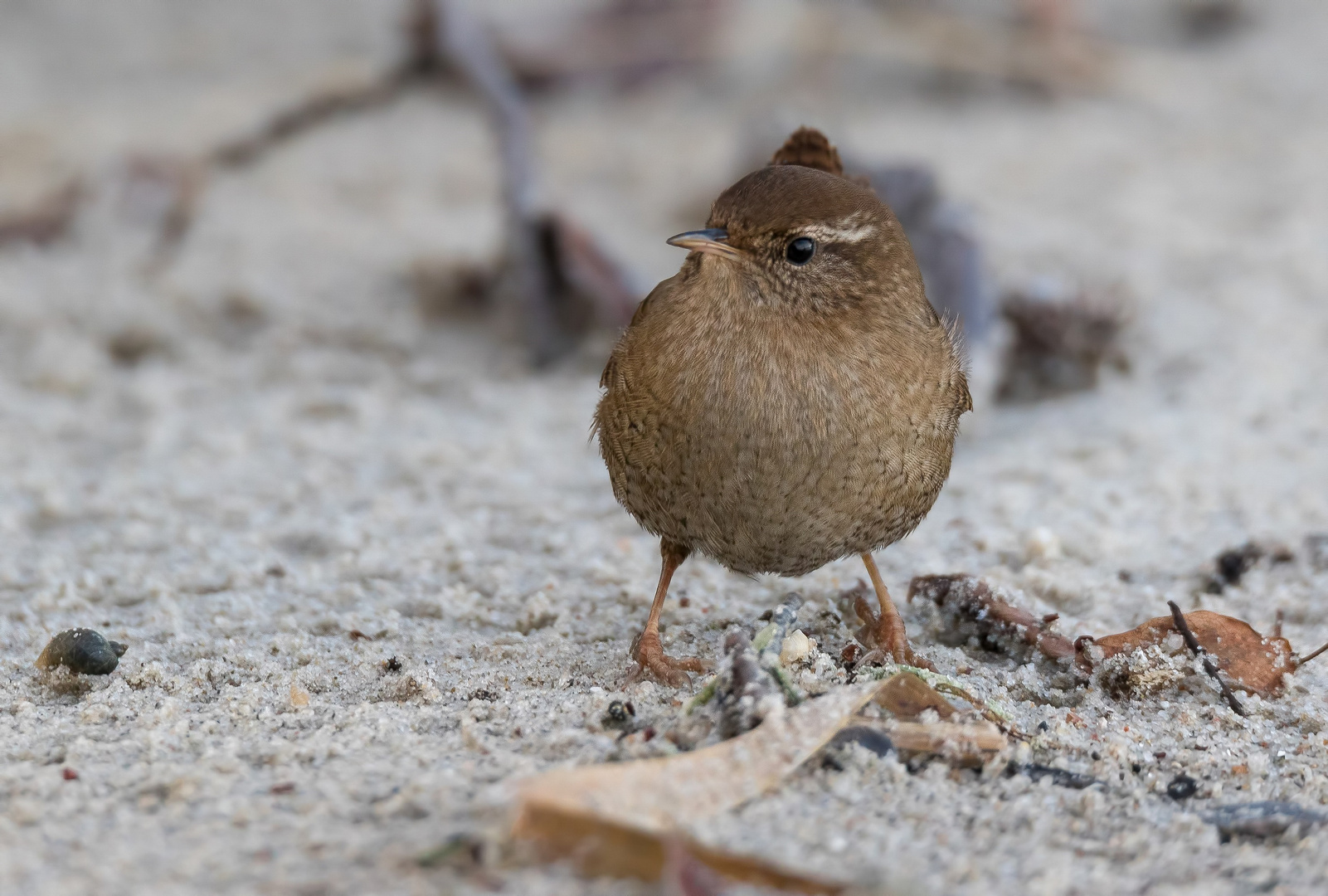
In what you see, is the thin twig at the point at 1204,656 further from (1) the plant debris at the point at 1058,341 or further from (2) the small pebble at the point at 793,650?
(1) the plant debris at the point at 1058,341

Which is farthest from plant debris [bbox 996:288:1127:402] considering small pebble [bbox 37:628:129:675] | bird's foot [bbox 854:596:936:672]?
small pebble [bbox 37:628:129:675]

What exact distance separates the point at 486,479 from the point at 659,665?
1.82m

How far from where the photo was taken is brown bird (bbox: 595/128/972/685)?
3.03m

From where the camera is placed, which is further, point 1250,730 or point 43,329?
point 43,329

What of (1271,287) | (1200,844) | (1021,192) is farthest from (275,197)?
(1200,844)

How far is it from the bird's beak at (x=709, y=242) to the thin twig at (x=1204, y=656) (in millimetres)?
1276

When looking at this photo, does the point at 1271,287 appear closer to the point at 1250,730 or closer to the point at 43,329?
the point at 1250,730

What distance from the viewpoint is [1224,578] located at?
3.76m

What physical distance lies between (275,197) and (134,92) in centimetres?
163

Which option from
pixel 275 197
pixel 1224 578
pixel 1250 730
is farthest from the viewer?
pixel 275 197

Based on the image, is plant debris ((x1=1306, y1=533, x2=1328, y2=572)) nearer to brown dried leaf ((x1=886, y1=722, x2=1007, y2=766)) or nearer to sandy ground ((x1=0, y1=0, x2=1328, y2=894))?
sandy ground ((x1=0, y1=0, x2=1328, y2=894))

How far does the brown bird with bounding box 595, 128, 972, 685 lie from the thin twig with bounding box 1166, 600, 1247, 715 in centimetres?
63

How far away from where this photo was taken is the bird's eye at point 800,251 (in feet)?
10.3

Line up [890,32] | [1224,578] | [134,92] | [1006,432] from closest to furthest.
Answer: [1224,578] → [1006,432] → [134,92] → [890,32]
